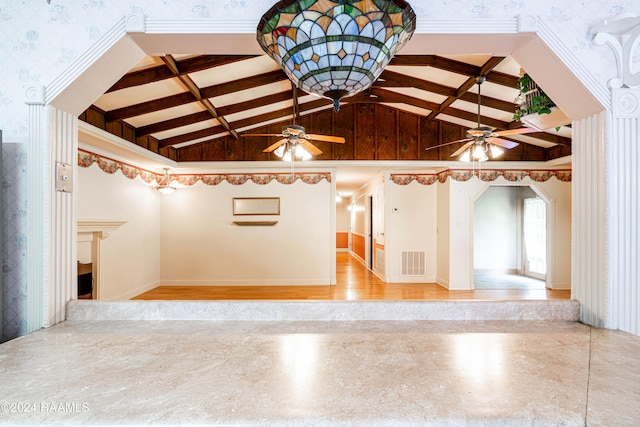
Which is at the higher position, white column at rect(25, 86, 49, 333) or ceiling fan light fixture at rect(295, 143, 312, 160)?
ceiling fan light fixture at rect(295, 143, 312, 160)

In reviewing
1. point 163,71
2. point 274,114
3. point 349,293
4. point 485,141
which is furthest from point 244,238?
point 485,141

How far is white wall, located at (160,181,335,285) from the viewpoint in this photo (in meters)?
6.66

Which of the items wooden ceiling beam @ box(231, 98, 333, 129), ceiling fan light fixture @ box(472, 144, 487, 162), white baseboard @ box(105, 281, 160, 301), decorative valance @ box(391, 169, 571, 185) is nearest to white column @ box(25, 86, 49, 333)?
ceiling fan light fixture @ box(472, 144, 487, 162)

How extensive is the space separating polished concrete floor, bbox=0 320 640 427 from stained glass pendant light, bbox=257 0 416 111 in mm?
850

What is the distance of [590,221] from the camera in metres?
1.49

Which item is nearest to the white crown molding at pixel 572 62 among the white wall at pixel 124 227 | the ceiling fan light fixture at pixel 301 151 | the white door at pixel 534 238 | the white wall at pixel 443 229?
the ceiling fan light fixture at pixel 301 151

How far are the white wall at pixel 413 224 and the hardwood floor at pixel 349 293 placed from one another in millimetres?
466

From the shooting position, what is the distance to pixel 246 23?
139 cm

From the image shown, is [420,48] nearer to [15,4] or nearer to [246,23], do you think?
[246,23]

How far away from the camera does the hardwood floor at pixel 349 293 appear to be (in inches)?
218

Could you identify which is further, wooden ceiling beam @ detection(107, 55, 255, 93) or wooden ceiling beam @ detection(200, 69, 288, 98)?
wooden ceiling beam @ detection(200, 69, 288, 98)

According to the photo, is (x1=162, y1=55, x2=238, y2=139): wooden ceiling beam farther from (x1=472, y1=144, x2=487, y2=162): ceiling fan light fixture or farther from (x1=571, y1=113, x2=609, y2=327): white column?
(x1=472, y1=144, x2=487, y2=162): ceiling fan light fixture

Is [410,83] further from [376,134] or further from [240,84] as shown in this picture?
[240,84]

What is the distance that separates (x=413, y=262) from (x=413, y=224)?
77cm
